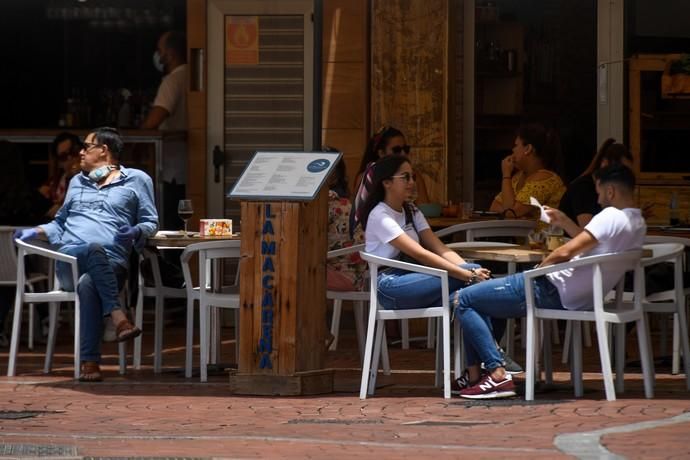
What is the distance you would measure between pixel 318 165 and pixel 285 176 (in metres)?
0.20

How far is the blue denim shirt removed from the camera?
34.8 ft

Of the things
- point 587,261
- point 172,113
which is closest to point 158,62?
point 172,113

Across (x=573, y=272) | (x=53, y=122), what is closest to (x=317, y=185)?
(x=573, y=272)

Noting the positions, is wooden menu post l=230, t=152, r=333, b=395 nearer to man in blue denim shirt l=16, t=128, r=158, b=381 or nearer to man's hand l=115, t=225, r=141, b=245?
man in blue denim shirt l=16, t=128, r=158, b=381

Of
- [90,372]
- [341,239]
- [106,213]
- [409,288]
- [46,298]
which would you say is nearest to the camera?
[409,288]

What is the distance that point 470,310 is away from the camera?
9.32m

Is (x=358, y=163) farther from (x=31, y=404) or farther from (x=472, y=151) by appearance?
(x=31, y=404)

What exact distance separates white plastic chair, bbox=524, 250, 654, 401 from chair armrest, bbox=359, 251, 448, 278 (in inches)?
19.4

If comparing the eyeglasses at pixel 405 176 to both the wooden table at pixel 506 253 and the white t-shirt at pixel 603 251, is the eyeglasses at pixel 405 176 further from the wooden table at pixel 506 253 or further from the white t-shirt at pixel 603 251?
the white t-shirt at pixel 603 251

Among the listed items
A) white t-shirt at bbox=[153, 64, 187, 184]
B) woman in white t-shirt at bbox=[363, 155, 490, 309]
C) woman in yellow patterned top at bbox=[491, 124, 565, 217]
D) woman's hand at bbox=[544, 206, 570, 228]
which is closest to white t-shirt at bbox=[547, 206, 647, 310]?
woman's hand at bbox=[544, 206, 570, 228]

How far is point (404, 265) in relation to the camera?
9336 mm

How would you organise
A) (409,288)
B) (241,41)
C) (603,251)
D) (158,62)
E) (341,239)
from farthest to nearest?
(158,62), (241,41), (341,239), (409,288), (603,251)

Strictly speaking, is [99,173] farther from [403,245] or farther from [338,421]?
[338,421]

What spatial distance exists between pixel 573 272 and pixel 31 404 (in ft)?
9.69
